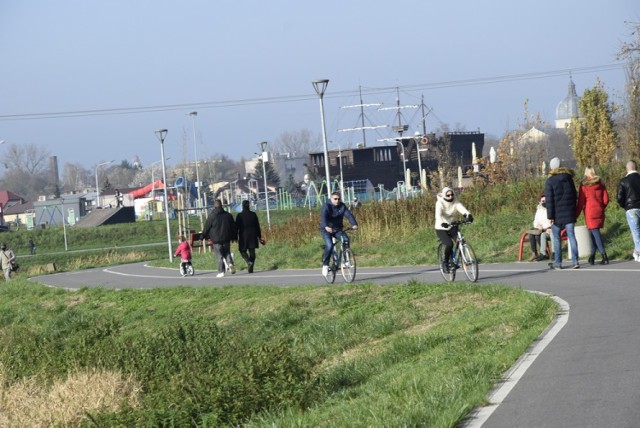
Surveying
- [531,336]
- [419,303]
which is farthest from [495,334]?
[419,303]

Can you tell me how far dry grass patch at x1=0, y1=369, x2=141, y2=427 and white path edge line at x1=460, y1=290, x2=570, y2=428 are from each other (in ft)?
14.7

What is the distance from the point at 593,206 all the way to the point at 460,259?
3333 mm

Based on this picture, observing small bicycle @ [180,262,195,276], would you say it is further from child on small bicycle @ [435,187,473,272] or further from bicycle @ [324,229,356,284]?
child on small bicycle @ [435,187,473,272]

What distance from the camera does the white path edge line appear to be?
7594 millimetres

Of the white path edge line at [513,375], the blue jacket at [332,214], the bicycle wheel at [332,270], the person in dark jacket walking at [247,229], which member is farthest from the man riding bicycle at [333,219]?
the white path edge line at [513,375]

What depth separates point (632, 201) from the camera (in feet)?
67.1

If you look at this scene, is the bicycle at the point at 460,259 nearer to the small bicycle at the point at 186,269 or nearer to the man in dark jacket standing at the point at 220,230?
the man in dark jacket standing at the point at 220,230

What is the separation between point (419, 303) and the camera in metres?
16.8

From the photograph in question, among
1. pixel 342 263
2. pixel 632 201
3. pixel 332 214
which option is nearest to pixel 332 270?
pixel 342 263

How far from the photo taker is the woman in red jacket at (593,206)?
20.7 m

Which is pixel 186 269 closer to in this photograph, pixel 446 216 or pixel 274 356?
pixel 446 216

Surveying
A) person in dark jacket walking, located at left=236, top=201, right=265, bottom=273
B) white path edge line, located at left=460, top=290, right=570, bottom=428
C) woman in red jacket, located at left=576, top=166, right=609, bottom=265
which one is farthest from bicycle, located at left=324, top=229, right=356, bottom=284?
white path edge line, located at left=460, top=290, right=570, bottom=428

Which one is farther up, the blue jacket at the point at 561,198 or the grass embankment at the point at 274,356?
the blue jacket at the point at 561,198

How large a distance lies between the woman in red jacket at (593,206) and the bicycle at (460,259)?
106 inches
